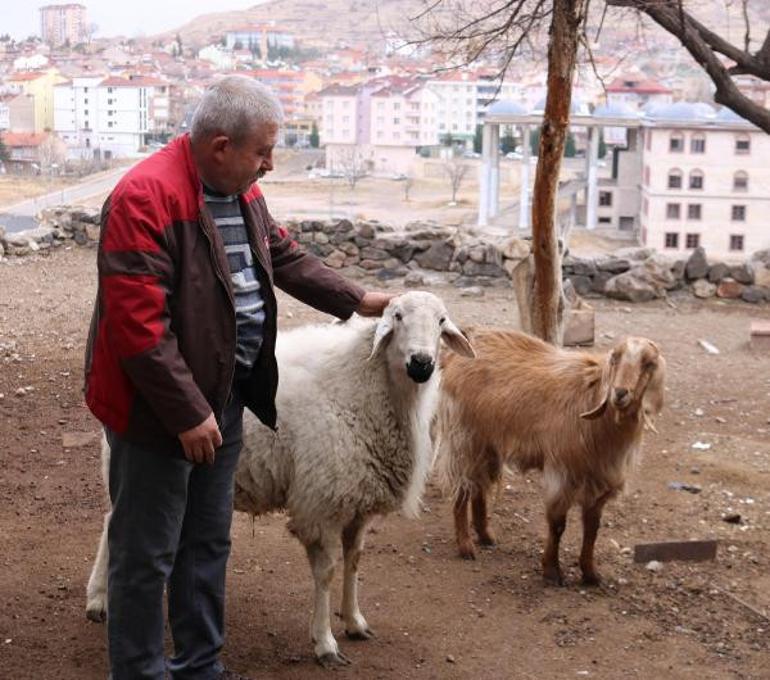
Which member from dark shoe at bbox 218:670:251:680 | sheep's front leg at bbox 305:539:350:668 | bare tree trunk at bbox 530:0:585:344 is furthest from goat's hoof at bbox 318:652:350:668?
bare tree trunk at bbox 530:0:585:344

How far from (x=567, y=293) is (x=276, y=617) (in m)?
7.36

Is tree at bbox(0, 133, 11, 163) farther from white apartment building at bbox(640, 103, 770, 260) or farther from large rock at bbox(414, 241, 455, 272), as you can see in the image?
large rock at bbox(414, 241, 455, 272)

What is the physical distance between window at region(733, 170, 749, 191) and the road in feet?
44.2

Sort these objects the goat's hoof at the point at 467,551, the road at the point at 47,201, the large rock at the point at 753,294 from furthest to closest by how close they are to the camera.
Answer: the road at the point at 47,201
the large rock at the point at 753,294
the goat's hoof at the point at 467,551

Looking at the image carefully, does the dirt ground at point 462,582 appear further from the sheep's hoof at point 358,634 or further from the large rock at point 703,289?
the large rock at point 703,289

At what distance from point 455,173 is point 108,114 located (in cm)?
1127

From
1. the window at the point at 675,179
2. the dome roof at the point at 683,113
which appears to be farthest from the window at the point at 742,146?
the window at the point at 675,179

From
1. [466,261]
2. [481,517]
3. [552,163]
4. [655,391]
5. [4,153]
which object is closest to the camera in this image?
[655,391]

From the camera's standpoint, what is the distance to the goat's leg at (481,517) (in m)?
6.45

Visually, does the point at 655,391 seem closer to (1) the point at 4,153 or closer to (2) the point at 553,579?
(2) the point at 553,579

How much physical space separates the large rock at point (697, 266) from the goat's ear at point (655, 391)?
8.69 m

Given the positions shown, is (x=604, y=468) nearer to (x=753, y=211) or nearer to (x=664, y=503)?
(x=664, y=503)

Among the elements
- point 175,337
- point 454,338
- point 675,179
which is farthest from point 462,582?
point 675,179

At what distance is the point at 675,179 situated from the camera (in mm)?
25609
